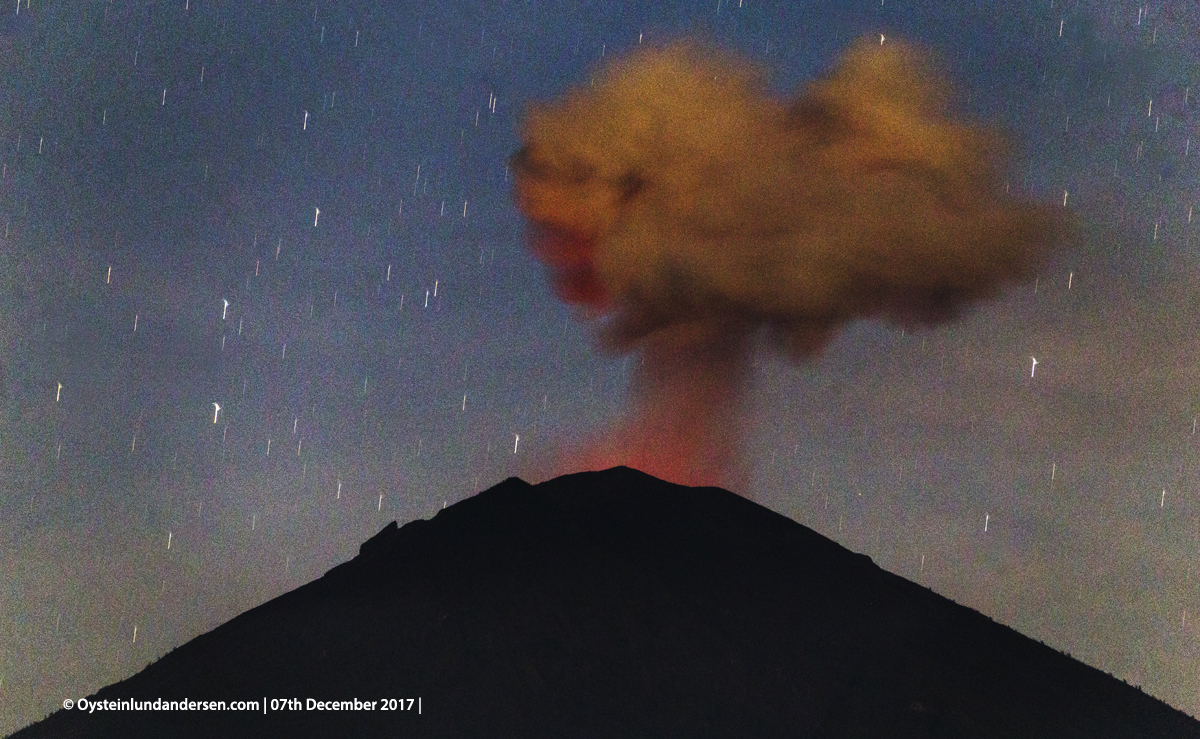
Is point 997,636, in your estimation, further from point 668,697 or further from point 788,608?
point 668,697

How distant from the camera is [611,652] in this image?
6506 cm

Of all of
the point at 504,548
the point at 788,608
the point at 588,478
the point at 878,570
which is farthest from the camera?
the point at 588,478

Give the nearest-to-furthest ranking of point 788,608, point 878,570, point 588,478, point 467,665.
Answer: point 467,665
point 788,608
point 878,570
point 588,478

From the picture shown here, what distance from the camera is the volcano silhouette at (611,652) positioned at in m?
57.8

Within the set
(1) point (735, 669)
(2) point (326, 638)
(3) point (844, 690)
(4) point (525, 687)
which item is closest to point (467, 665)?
(4) point (525, 687)

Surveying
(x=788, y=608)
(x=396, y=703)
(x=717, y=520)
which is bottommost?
(x=396, y=703)

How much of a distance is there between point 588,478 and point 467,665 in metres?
38.9

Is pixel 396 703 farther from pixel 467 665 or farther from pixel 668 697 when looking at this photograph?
pixel 668 697

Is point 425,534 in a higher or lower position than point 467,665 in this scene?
higher

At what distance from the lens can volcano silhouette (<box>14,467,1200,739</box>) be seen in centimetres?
5775

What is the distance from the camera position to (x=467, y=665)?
61625 millimetres

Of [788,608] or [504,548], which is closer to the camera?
[788,608]

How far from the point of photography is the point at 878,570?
3383 inches

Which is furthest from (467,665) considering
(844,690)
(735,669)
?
(844,690)
